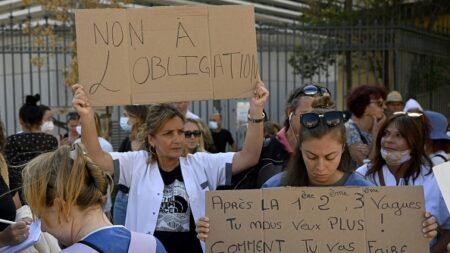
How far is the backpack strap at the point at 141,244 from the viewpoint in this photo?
2.37 meters

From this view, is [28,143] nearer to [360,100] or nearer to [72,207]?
[360,100]

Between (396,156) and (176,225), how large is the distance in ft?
4.16

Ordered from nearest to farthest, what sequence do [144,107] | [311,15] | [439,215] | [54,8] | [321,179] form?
[321,179] → [439,215] → [144,107] → [54,8] → [311,15]

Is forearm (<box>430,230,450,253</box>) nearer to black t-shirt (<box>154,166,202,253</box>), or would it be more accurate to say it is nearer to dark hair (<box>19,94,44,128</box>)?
black t-shirt (<box>154,166,202,253</box>)

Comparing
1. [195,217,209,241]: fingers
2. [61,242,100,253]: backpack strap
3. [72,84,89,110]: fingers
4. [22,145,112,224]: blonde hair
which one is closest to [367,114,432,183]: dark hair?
[195,217,209,241]: fingers

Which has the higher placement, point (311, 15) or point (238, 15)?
point (311, 15)

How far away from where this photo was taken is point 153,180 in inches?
150

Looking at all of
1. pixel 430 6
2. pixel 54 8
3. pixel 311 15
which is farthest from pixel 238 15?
pixel 430 6

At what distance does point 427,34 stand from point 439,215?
42.7 ft

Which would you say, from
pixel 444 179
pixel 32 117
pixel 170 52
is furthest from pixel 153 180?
pixel 32 117

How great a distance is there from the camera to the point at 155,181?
150 inches

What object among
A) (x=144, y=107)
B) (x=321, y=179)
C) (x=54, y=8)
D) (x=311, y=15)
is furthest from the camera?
(x=311, y=15)

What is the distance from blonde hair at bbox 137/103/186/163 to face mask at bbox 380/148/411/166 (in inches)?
45.2

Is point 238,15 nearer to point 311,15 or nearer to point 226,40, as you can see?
point 226,40
